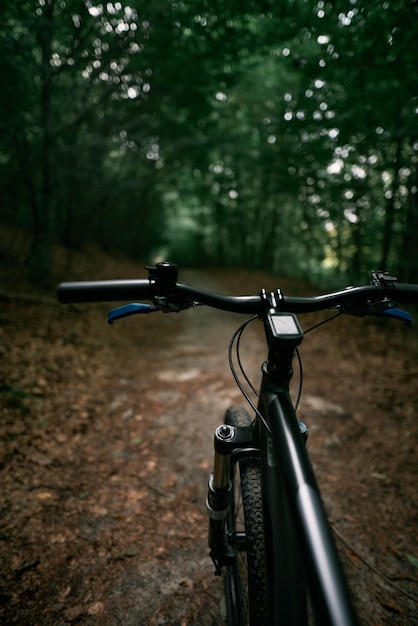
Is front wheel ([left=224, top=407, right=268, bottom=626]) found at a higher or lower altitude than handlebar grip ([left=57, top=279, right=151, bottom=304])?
lower

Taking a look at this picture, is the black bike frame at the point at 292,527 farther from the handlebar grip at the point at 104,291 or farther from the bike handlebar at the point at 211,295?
the handlebar grip at the point at 104,291

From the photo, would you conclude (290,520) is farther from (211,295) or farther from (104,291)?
(104,291)

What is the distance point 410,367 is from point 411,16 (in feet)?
16.4

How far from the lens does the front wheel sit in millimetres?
1190

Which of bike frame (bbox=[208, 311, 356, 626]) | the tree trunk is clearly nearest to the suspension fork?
bike frame (bbox=[208, 311, 356, 626])

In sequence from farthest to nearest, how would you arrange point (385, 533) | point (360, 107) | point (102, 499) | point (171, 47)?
1. point (171, 47)
2. point (360, 107)
3. point (102, 499)
4. point (385, 533)

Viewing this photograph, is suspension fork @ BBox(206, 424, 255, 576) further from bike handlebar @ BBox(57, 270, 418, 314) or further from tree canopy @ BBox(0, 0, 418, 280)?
tree canopy @ BBox(0, 0, 418, 280)

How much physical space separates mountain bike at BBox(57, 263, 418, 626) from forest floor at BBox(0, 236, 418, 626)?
2.71 feet

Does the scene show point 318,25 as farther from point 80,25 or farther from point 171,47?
point 80,25

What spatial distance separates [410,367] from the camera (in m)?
5.27

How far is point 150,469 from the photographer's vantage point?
3.06 meters

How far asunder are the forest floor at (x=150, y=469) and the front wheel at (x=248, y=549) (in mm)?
401

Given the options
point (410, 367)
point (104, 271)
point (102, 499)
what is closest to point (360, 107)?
point (410, 367)

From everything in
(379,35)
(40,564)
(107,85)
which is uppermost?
(107,85)
